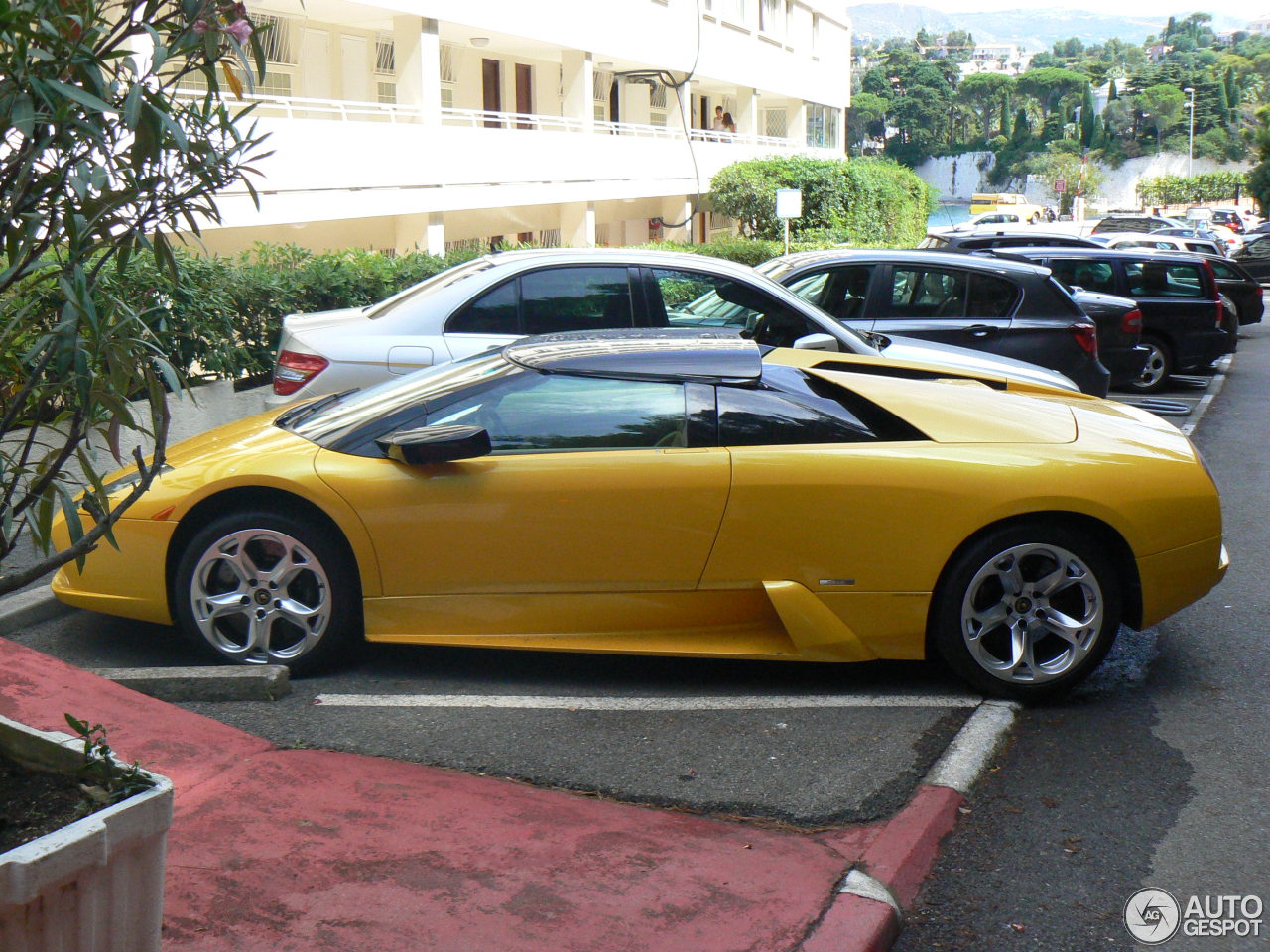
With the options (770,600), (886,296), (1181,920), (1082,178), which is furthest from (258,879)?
(1082,178)

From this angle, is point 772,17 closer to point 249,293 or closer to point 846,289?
point 846,289

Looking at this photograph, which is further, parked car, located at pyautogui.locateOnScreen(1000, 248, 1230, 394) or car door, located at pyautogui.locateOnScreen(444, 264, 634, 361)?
parked car, located at pyautogui.locateOnScreen(1000, 248, 1230, 394)

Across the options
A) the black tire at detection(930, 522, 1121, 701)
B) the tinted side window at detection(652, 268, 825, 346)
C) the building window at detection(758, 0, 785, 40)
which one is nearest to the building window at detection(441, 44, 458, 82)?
the building window at detection(758, 0, 785, 40)

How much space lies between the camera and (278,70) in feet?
72.3

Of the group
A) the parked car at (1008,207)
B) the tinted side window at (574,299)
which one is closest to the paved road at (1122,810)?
the tinted side window at (574,299)

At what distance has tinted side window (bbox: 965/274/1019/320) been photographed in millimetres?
10906

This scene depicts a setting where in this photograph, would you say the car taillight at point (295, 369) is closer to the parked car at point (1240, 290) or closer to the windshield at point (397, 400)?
the windshield at point (397, 400)

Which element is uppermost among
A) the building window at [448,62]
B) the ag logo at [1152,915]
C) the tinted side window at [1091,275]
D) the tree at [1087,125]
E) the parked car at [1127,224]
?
the tree at [1087,125]

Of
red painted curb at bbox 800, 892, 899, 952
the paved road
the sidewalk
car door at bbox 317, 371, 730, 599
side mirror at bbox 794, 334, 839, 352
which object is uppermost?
side mirror at bbox 794, 334, 839, 352

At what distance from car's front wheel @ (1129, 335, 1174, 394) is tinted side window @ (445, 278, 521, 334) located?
1062 centimetres

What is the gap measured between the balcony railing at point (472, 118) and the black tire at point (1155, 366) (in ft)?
35.3

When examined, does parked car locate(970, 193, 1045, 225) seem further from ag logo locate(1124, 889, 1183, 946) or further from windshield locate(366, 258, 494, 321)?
ag logo locate(1124, 889, 1183, 946)

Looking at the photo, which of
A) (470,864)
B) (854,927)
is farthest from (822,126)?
(854,927)

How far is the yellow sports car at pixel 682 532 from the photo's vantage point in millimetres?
5094
